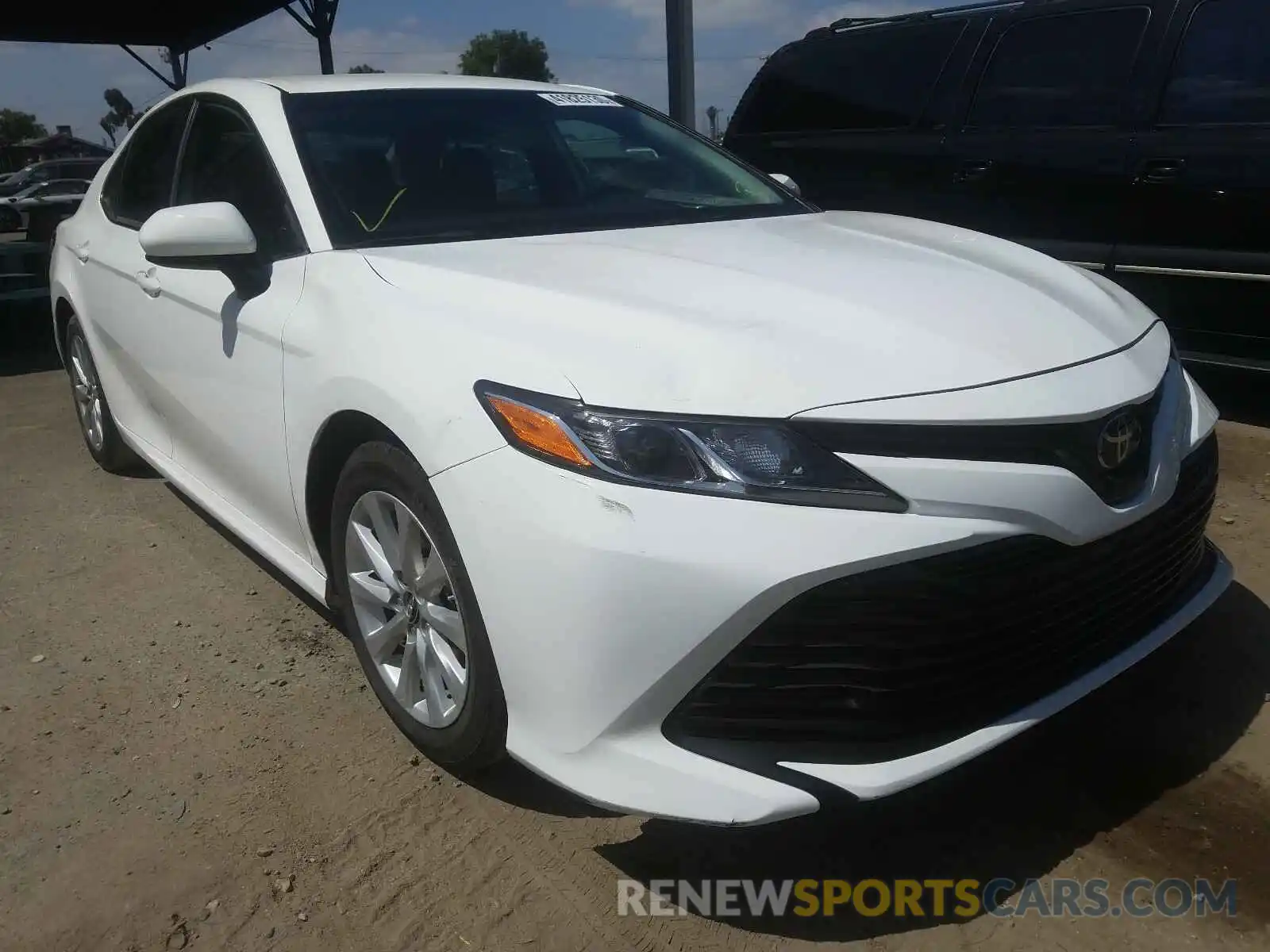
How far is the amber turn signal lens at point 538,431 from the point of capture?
6.18 ft

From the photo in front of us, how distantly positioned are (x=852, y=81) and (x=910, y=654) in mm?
4603

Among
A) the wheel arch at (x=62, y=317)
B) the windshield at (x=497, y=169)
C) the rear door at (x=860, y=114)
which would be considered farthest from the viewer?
the rear door at (x=860, y=114)

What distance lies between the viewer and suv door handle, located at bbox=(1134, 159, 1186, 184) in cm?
449

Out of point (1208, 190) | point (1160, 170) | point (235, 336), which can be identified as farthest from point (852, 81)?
point (235, 336)

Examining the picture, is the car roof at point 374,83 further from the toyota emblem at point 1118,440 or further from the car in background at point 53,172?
the car in background at point 53,172

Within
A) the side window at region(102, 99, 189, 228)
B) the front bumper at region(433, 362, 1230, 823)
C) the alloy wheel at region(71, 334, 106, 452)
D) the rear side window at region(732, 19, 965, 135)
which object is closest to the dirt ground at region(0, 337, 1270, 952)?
the front bumper at region(433, 362, 1230, 823)

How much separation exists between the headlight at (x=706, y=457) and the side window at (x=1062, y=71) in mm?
3709

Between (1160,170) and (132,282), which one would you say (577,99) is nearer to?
(132,282)

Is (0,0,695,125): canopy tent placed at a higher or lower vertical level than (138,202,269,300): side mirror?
higher

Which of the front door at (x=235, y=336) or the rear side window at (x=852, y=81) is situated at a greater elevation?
the rear side window at (x=852, y=81)

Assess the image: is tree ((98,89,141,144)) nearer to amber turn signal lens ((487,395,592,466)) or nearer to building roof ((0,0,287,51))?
building roof ((0,0,287,51))

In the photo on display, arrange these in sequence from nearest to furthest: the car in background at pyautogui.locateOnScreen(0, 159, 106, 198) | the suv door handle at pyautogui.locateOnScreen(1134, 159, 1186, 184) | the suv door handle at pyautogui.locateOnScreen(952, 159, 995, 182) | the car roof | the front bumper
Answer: the front bumper → the car roof → the suv door handle at pyautogui.locateOnScreen(1134, 159, 1186, 184) → the suv door handle at pyautogui.locateOnScreen(952, 159, 995, 182) → the car in background at pyautogui.locateOnScreen(0, 159, 106, 198)

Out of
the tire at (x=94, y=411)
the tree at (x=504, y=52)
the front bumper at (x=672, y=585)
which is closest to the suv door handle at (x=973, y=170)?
the front bumper at (x=672, y=585)

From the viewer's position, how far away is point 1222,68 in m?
4.41
